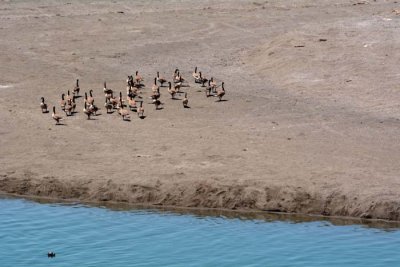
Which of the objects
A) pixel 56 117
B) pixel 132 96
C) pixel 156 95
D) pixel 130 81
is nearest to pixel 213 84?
pixel 156 95

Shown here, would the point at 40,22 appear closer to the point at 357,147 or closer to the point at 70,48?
the point at 70,48

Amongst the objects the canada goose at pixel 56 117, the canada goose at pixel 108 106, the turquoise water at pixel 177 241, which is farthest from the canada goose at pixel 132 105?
the turquoise water at pixel 177 241

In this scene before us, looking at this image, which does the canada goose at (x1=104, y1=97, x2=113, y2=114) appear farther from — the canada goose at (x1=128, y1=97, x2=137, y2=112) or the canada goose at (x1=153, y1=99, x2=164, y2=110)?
the canada goose at (x1=153, y1=99, x2=164, y2=110)

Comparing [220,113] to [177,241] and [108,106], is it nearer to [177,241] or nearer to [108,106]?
[108,106]

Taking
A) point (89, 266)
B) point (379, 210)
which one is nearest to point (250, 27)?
point (379, 210)

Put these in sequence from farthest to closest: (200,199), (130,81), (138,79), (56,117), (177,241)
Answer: (138,79) < (130,81) < (56,117) < (200,199) < (177,241)
